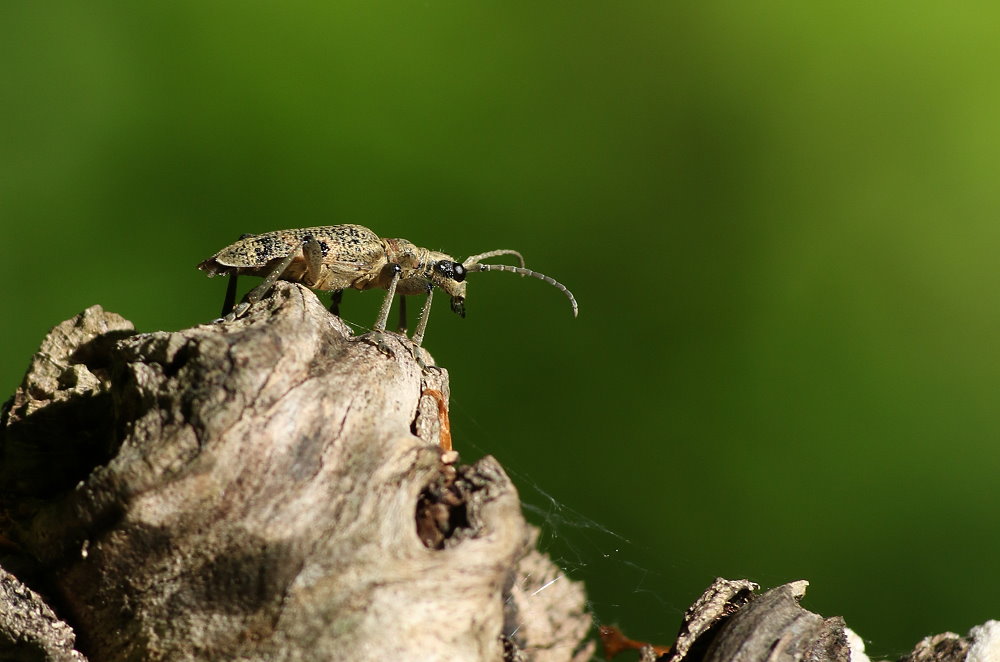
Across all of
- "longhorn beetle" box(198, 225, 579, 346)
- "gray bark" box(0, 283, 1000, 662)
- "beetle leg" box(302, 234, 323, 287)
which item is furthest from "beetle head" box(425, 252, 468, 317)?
"gray bark" box(0, 283, 1000, 662)

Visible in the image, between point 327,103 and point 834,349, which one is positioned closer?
point 834,349

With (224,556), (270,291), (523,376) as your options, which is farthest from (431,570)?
(523,376)

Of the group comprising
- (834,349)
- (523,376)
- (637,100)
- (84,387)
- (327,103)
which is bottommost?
(523,376)

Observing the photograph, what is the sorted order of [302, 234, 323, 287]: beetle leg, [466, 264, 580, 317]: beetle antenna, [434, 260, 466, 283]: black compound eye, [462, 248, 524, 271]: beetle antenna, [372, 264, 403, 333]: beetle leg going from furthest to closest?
[462, 248, 524, 271]: beetle antenna < [434, 260, 466, 283]: black compound eye < [466, 264, 580, 317]: beetle antenna < [302, 234, 323, 287]: beetle leg < [372, 264, 403, 333]: beetle leg

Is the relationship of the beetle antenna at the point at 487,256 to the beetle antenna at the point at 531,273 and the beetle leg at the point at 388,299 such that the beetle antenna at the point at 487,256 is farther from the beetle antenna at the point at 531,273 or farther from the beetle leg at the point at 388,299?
the beetle leg at the point at 388,299

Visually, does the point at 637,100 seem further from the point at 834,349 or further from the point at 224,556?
the point at 224,556

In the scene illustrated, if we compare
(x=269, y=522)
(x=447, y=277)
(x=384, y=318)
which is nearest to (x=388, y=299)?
(x=384, y=318)

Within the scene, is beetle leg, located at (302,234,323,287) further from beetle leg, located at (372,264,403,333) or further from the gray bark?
the gray bark
